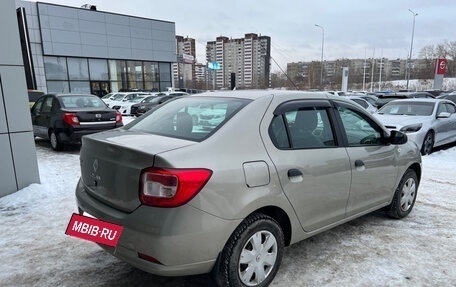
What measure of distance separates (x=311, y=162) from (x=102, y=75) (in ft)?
109

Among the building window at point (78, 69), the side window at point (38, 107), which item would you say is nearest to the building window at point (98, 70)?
the building window at point (78, 69)

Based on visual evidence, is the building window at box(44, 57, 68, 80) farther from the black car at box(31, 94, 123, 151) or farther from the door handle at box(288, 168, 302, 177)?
the door handle at box(288, 168, 302, 177)

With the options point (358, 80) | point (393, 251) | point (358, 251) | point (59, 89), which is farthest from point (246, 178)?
point (358, 80)

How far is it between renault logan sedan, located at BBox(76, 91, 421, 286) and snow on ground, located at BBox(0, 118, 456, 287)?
37 centimetres

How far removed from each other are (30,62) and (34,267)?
1204 inches

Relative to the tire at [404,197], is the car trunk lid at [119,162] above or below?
above

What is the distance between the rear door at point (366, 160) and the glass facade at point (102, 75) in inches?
1218

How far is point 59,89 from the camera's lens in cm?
3020

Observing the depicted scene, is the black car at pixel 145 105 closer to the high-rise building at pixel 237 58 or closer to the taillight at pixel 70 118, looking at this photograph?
the taillight at pixel 70 118

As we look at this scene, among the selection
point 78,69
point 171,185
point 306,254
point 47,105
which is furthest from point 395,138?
point 78,69

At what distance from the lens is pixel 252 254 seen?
2682 mm

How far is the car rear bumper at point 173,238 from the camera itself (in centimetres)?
226

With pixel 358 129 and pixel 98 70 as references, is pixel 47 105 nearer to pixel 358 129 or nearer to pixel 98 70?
pixel 358 129

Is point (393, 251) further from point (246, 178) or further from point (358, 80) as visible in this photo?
point (358, 80)
